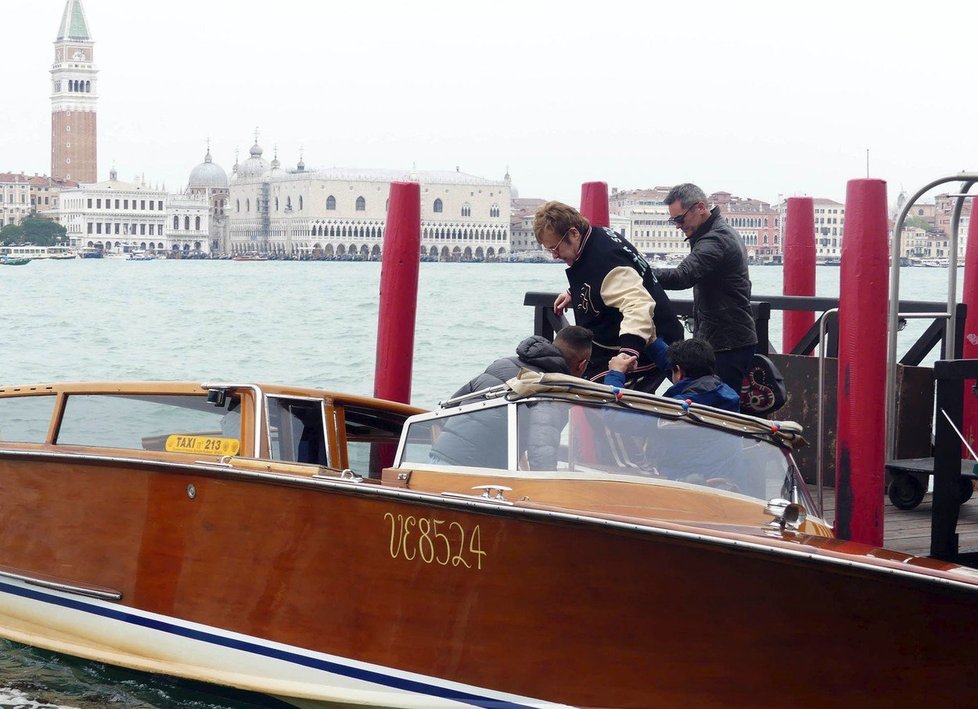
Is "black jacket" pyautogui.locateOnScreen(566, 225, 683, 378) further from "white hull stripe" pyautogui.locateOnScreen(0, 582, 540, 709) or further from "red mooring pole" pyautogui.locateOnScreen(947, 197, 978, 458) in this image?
"red mooring pole" pyautogui.locateOnScreen(947, 197, 978, 458)

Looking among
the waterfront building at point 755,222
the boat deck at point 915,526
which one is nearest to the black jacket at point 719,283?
the boat deck at point 915,526

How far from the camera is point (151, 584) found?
280 inches

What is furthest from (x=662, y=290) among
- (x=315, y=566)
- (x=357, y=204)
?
(x=357, y=204)

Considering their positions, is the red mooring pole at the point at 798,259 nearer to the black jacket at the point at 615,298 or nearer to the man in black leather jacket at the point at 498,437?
the black jacket at the point at 615,298

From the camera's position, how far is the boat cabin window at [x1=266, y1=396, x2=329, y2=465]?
7.05 meters

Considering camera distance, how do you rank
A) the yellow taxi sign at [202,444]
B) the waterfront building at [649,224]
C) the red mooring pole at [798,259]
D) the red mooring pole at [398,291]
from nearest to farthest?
the yellow taxi sign at [202,444] < the red mooring pole at [398,291] < the red mooring pole at [798,259] < the waterfront building at [649,224]

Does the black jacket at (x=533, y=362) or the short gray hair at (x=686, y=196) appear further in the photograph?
the short gray hair at (x=686, y=196)

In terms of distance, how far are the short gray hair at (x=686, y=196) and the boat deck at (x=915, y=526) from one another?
71.6 inches

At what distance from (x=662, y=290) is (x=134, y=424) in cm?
270

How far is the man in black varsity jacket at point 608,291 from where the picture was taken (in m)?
7.63

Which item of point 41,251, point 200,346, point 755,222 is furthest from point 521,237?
point 200,346

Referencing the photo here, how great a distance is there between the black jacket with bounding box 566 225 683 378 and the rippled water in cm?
245

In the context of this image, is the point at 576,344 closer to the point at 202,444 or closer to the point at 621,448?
the point at 621,448

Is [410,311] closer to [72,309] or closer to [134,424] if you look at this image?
[134,424]
